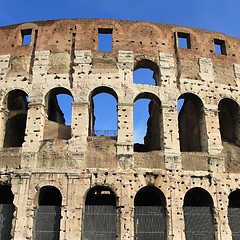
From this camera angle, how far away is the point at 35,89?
14.1 m

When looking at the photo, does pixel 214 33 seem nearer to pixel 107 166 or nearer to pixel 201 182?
pixel 201 182

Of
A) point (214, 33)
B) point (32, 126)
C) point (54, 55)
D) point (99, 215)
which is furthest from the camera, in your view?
point (214, 33)

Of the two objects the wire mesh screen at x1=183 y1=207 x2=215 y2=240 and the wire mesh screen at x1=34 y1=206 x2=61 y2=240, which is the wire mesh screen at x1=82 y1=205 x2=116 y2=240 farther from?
the wire mesh screen at x1=183 y1=207 x2=215 y2=240

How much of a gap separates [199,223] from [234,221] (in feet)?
4.84

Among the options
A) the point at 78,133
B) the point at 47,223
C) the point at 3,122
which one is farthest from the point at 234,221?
the point at 3,122

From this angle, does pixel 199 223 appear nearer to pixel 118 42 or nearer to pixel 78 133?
pixel 78 133

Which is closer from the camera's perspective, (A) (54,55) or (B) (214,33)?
(A) (54,55)

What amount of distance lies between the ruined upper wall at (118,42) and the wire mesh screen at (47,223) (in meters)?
5.77

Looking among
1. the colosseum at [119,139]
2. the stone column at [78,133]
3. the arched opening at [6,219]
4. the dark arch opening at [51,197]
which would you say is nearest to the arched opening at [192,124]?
the colosseum at [119,139]

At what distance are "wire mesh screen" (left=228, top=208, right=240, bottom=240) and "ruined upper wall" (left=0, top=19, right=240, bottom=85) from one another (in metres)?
5.63

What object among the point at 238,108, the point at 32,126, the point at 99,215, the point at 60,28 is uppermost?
the point at 60,28

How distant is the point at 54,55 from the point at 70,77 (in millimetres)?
1383

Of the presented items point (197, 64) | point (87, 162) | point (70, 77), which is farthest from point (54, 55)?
point (197, 64)

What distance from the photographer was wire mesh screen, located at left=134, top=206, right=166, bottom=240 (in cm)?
1219
